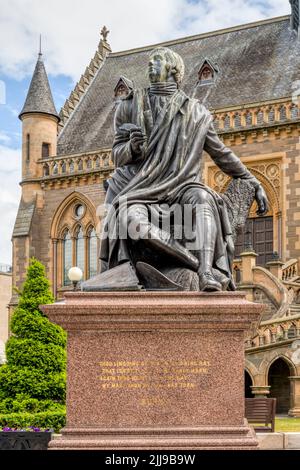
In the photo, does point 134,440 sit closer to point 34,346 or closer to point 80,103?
point 34,346

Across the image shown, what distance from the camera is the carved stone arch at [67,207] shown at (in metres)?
40.3

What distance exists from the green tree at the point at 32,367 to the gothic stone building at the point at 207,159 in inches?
396

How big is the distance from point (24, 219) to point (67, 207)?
2220 mm

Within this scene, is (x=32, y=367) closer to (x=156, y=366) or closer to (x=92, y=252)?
(x=156, y=366)

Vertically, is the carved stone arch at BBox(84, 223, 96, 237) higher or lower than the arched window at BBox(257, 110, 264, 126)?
lower

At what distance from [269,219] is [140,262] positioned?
27231 millimetres

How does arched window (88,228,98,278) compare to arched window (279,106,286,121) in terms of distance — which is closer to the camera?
arched window (279,106,286,121)

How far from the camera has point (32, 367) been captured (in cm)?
1762

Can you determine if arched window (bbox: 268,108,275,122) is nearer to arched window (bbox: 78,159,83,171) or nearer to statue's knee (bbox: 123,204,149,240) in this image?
arched window (bbox: 78,159,83,171)

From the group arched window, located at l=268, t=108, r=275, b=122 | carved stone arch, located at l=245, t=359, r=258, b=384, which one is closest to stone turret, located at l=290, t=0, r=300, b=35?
arched window, located at l=268, t=108, r=275, b=122

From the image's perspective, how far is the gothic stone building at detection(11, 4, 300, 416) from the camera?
33750mm

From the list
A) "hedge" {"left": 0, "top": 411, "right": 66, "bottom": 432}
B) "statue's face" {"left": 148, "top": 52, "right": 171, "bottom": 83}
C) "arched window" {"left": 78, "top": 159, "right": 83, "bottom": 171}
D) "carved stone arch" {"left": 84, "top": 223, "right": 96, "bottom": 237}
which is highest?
"arched window" {"left": 78, "top": 159, "right": 83, "bottom": 171}

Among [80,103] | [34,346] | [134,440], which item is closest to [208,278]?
[134,440]

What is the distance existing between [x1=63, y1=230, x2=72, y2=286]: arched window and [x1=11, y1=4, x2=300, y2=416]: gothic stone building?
5 centimetres
